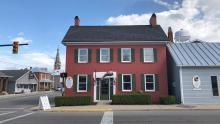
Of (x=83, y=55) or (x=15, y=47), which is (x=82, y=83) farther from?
(x=15, y=47)

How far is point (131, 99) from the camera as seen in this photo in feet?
79.4

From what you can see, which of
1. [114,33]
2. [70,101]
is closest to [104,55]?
[114,33]

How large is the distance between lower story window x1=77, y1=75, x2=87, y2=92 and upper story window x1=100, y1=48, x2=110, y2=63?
2.65 meters

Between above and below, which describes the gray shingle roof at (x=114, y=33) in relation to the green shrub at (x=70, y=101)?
above

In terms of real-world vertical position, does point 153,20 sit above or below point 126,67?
above

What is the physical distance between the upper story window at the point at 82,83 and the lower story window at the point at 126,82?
13.0ft

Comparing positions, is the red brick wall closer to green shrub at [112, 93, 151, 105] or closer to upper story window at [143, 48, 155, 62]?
upper story window at [143, 48, 155, 62]

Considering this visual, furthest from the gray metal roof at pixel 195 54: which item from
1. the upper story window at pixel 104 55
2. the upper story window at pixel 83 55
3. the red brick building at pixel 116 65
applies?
the upper story window at pixel 83 55

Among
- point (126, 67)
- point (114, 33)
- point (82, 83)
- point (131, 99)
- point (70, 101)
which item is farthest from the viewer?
point (114, 33)

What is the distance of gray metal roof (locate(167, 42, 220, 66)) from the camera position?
82.6 ft

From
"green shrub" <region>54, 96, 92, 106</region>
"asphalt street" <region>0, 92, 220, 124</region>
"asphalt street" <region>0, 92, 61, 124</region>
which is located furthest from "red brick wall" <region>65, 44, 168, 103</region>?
"asphalt street" <region>0, 92, 220, 124</region>

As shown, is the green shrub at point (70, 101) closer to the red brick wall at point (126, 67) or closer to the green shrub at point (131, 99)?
the green shrub at point (131, 99)

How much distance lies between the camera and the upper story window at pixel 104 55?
91.4ft

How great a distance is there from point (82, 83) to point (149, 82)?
711cm
